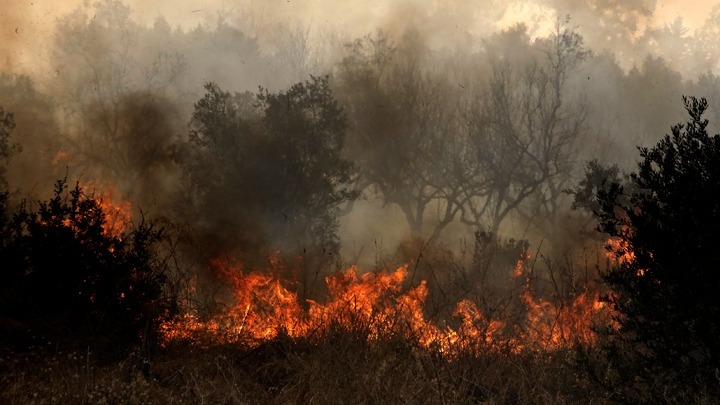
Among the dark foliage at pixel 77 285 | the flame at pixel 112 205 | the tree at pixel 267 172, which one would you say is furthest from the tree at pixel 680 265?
the tree at pixel 267 172

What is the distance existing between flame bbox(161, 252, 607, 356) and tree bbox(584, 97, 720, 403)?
1.21 meters

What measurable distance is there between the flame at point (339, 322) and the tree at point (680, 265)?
121cm

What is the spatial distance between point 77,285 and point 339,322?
396cm

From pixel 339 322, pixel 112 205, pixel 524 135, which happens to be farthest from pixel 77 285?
pixel 524 135

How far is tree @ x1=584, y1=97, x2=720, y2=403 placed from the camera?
22.9ft

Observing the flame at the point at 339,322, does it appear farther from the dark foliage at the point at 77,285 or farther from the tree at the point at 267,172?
the tree at the point at 267,172

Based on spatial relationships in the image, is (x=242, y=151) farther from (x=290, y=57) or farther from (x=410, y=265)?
(x=290, y=57)

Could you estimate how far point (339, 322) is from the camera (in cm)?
1098

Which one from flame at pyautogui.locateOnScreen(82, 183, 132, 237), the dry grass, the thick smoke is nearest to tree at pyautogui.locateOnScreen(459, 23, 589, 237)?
the thick smoke

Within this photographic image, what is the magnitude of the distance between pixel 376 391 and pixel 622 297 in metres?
4.77

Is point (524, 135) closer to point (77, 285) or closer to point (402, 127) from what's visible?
point (402, 127)

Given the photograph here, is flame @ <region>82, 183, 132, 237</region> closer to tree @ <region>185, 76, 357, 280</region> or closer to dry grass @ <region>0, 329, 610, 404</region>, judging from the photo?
tree @ <region>185, 76, 357, 280</region>

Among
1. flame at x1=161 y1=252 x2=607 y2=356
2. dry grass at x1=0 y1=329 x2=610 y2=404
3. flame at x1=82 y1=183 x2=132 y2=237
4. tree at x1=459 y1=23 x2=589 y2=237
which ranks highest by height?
tree at x1=459 y1=23 x2=589 y2=237

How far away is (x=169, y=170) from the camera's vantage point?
2028cm
